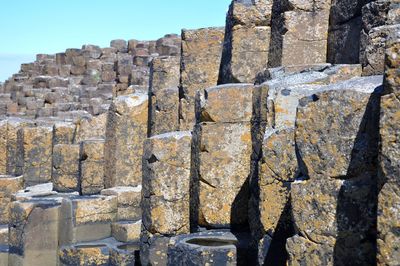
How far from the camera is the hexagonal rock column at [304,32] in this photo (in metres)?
6.95

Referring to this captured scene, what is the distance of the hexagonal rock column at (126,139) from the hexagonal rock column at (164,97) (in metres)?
0.22

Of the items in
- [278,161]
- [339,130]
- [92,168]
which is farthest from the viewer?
[92,168]

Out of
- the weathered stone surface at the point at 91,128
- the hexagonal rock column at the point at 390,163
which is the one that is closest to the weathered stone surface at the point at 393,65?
the hexagonal rock column at the point at 390,163

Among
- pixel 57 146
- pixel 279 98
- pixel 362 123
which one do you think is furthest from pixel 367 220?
pixel 57 146

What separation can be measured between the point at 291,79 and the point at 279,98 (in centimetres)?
39

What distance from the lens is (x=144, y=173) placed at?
22.0ft

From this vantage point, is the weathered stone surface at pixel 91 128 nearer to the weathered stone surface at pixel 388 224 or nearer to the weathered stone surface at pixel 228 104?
the weathered stone surface at pixel 228 104

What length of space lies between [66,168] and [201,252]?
5701 millimetres

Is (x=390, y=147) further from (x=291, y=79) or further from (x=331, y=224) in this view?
(x=291, y=79)

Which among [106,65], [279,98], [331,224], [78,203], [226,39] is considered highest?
[106,65]

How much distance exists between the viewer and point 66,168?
406 inches

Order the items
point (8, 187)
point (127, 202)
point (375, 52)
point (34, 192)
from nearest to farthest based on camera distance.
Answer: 1. point (375, 52)
2. point (127, 202)
3. point (34, 192)
4. point (8, 187)

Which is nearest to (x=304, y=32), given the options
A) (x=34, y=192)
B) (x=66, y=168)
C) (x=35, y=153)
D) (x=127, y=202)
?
(x=127, y=202)

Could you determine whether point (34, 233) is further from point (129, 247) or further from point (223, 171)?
point (223, 171)
